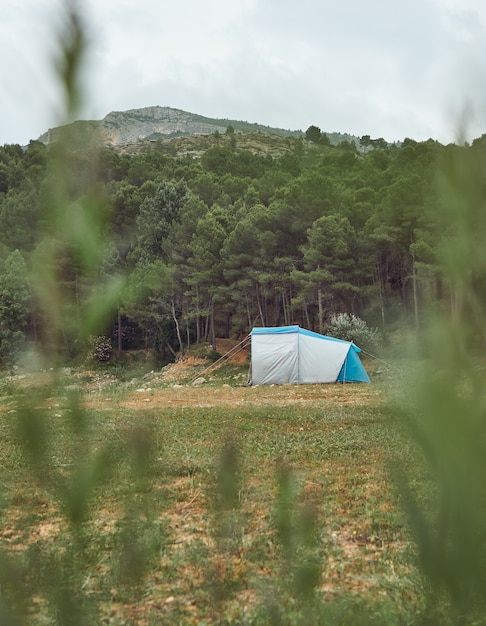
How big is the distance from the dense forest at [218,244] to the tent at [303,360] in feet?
7.45

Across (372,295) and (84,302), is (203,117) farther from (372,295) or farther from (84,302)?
(84,302)

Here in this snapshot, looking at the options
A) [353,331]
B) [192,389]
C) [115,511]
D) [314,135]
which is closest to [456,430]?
[115,511]

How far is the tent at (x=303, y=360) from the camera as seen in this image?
51.6ft

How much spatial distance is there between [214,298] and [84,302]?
24610 mm

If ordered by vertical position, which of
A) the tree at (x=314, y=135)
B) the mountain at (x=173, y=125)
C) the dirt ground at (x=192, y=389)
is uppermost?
the mountain at (x=173, y=125)

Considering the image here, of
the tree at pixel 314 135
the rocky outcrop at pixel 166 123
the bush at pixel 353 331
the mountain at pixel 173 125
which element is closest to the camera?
the bush at pixel 353 331

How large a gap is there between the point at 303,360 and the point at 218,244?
10.7 meters

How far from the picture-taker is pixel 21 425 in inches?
20.1

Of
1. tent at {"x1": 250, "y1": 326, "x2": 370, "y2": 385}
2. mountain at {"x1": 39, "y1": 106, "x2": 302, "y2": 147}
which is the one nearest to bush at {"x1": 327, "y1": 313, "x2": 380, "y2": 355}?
tent at {"x1": 250, "y1": 326, "x2": 370, "y2": 385}

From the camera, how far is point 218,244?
25391mm

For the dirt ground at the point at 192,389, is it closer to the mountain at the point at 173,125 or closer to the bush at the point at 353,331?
the bush at the point at 353,331

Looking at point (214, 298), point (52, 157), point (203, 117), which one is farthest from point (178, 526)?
point (203, 117)

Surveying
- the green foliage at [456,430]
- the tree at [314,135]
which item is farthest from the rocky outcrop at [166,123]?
the green foliage at [456,430]

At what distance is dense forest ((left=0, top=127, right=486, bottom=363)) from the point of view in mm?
564
